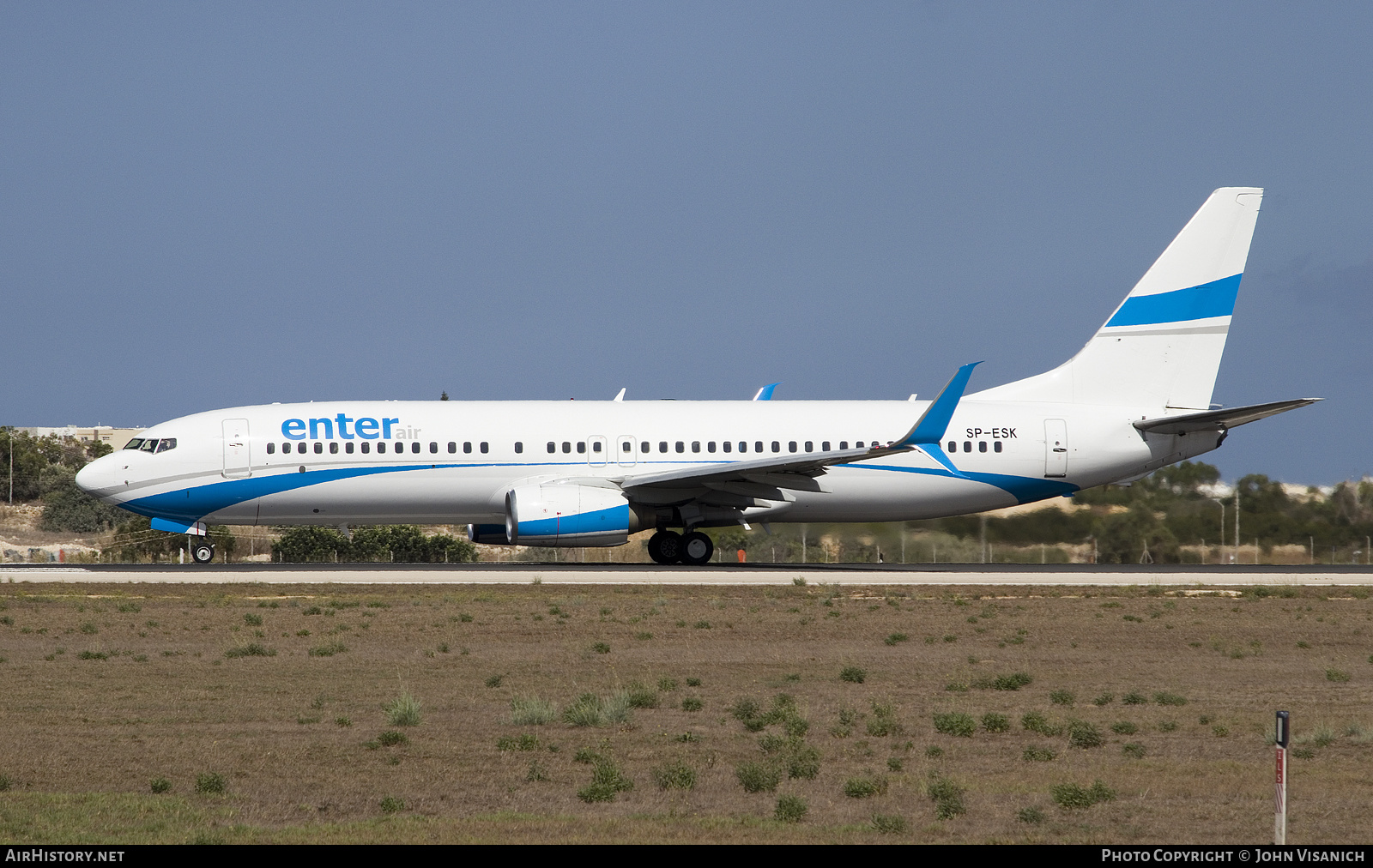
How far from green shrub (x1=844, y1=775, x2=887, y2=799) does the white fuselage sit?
20.0m

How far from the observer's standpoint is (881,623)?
20.5 m

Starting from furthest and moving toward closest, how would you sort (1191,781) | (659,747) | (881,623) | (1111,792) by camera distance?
1. (881,623)
2. (659,747)
3. (1191,781)
4. (1111,792)

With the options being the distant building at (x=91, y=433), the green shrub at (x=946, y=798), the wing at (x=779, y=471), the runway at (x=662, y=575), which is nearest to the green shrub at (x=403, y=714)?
the green shrub at (x=946, y=798)

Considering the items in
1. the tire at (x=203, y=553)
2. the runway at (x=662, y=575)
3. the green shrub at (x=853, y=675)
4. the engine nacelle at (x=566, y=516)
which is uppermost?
the engine nacelle at (x=566, y=516)

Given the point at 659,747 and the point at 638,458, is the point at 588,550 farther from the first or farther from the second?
the point at 659,747

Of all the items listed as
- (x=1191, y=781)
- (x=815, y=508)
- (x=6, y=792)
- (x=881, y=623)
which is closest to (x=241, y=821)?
(x=6, y=792)

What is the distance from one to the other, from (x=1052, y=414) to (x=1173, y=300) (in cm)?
400

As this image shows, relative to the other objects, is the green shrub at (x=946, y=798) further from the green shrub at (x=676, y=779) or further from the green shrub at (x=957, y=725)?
the green shrub at (x=957, y=725)

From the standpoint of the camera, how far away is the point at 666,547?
103ft

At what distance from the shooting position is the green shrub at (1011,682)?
14.7 metres

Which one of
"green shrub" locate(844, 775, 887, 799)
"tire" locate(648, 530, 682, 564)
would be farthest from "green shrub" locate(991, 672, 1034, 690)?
"tire" locate(648, 530, 682, 564)

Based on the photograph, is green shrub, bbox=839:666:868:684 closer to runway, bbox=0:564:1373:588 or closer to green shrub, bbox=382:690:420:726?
green shrub, bbox=382:690:420:726

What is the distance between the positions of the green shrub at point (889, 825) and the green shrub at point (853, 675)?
624cm

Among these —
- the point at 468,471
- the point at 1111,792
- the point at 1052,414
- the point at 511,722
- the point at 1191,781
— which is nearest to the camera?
the point at 1111,792
